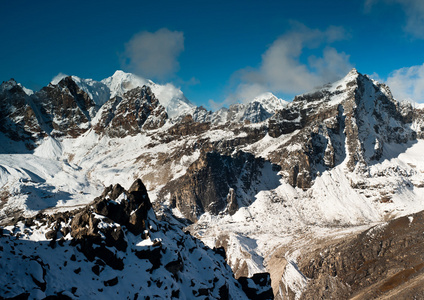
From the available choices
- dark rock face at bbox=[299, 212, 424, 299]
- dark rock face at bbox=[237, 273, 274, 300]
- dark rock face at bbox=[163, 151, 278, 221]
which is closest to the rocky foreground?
dark rock face at bbox=[237, 273, 274, 300]

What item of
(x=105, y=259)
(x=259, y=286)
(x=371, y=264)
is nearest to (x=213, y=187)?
(x=371, y=264)

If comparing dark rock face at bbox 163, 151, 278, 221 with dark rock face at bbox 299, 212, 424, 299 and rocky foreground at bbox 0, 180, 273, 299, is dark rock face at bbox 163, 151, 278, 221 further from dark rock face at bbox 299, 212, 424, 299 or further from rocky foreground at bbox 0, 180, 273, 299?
rocky foreground at bbox 0, 180, 273, 299

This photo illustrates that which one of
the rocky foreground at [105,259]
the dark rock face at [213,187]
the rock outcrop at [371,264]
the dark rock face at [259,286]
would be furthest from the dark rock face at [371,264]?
the dark rock face at [213,187]

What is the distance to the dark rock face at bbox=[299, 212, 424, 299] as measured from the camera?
86.8 metres

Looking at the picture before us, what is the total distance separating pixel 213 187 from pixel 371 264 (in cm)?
9661

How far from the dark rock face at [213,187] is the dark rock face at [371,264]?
69.5 metres

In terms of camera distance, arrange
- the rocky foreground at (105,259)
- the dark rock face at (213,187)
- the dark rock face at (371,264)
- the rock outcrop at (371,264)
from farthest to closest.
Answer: the dark rock face at (213,187)
the dark rock face at (371,264)
the rock outcrop at (371,264)
the rocky foreground at (105,259)

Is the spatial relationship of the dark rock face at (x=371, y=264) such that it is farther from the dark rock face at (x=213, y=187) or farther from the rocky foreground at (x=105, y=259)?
the dark rock face at (x=213, y=187)

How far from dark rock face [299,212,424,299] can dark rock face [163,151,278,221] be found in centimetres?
6950

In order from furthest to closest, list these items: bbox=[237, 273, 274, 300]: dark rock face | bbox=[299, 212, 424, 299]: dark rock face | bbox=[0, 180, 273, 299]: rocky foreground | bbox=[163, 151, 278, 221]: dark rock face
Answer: bbox=[163, 151, 278, 221]: dark rock face
bbox=[299, 212, 424, 299]: dark rock face
bbox=[237, 273, 274, 300]: dark rock face
bbox=[0, 180, 273, 299]: rocky foreground

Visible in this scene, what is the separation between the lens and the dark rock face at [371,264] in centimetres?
8681

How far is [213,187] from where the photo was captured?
178 meters

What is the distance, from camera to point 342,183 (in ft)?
629

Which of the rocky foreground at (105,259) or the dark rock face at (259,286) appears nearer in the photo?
the rocky foreground at (105,259)
